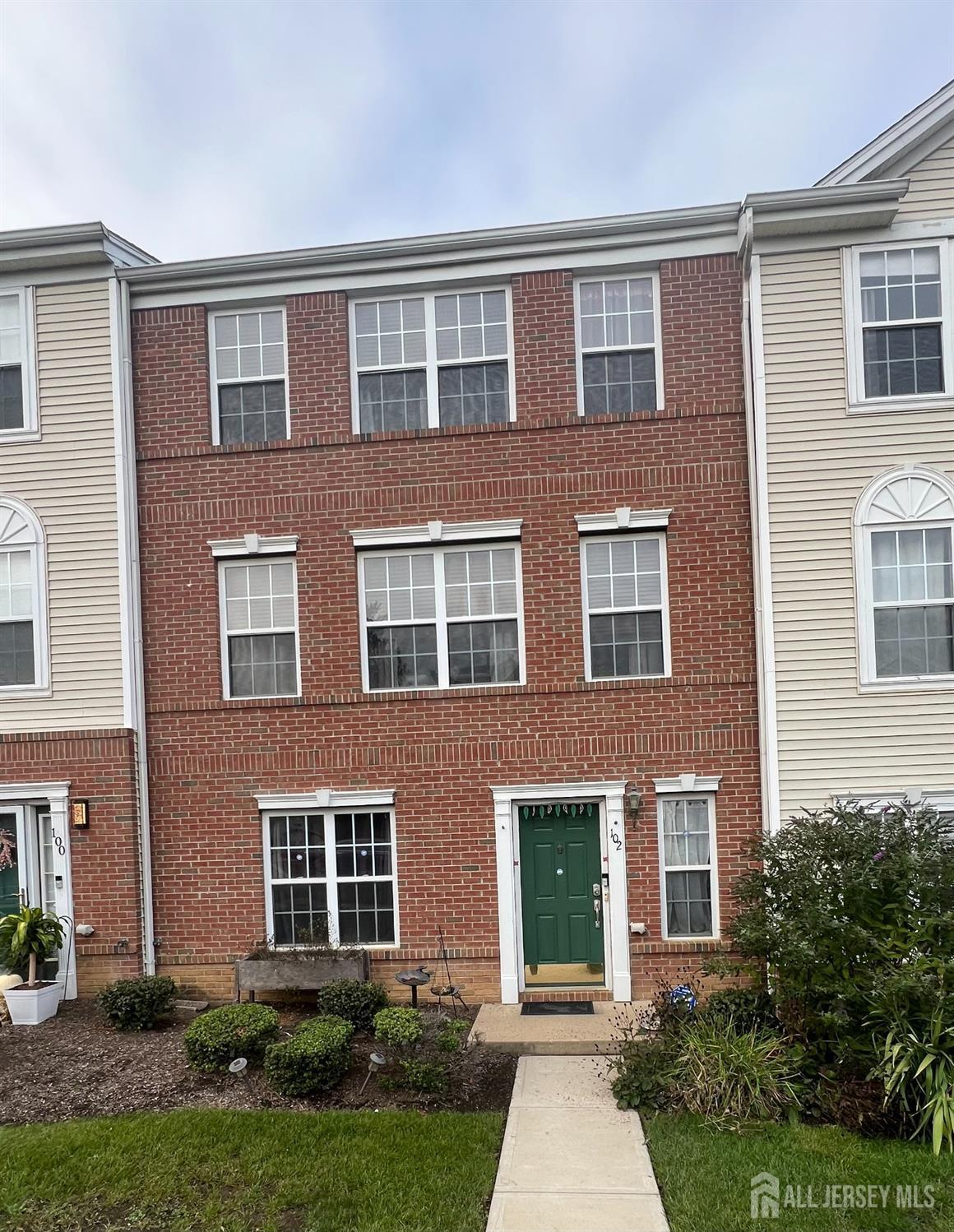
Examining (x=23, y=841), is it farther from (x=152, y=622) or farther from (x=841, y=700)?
(x=841, y=700)

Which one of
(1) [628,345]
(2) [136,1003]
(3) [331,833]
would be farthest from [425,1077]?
(1) [628,345]

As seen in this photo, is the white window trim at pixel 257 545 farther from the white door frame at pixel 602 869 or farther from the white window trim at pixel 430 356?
the white door frame at pixel 602 869

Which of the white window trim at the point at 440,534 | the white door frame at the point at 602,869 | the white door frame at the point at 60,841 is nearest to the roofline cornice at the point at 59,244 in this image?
the white window trim at the point at 440,534

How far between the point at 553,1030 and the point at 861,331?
305 inches

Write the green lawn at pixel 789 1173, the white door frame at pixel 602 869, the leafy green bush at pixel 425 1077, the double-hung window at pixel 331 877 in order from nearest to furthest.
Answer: the green lawn at pixel 789 1173 < the leafy green bush at pixel 425 1077 < the white door frame at pixel 602 869 < the double-hung window at pixel 331 877

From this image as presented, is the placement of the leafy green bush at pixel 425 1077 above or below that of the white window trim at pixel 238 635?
below

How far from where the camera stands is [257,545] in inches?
363

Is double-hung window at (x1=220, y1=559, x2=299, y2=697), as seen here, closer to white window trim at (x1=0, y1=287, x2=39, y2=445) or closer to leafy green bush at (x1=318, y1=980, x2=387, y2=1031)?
white window trim at (x1=0, y1=287, x2=39, y2=445)

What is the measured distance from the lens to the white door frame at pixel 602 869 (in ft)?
28.5

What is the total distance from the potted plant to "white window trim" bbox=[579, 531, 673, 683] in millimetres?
6416

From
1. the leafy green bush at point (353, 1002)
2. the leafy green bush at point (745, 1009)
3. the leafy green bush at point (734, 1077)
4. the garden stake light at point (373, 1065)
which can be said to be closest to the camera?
the leafy green bush at point (734, 1077)

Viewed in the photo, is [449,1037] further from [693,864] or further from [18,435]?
[18,435]

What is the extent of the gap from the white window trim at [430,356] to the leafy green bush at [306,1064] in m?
6.14

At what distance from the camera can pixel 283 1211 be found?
5.04 meters
